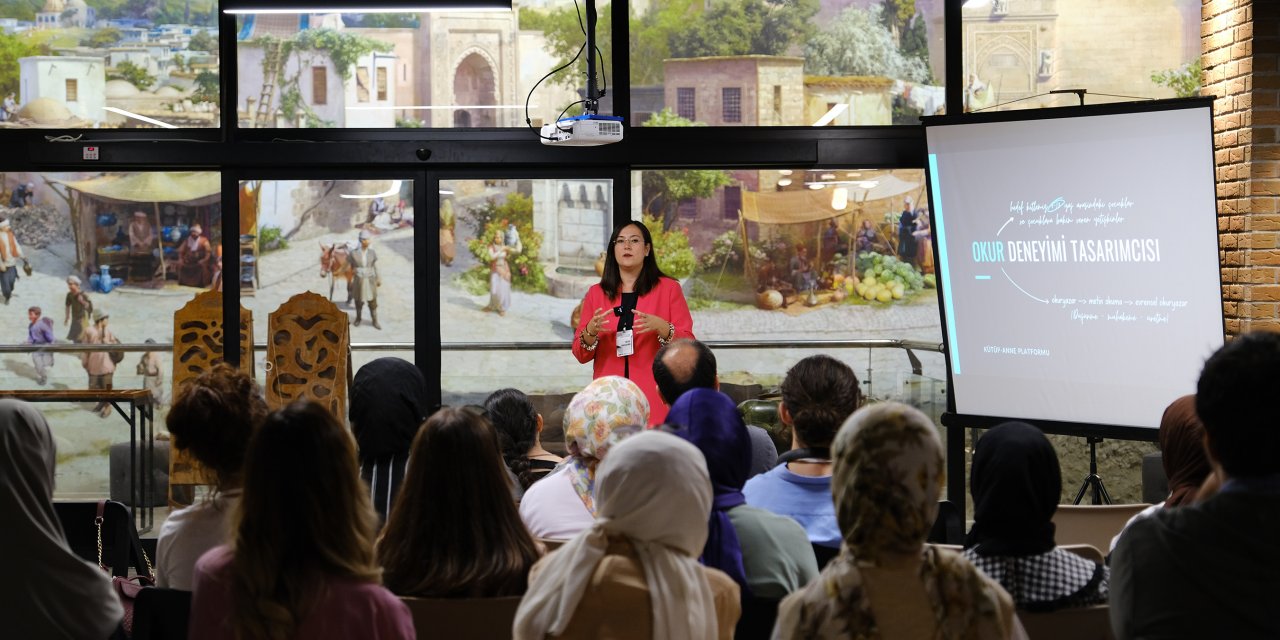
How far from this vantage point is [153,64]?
6.36 m

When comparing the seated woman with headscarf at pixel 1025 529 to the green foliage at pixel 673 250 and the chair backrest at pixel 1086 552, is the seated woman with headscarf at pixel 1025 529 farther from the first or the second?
the green foliage at pixel 673 250

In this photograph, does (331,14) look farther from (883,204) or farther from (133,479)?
(883,204)

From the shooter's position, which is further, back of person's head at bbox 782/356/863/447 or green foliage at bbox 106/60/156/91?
green foliage at bbox 106/60/156/91

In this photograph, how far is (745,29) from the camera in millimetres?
6418

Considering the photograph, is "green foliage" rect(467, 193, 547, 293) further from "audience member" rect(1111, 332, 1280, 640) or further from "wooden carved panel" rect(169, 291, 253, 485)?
"audience member" rect(1111, 332, 1280, 640)

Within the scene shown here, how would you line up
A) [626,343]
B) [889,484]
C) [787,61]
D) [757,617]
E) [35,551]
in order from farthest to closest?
1. [787,61]
2. [626,343]
3. [757,617]
4. [35,551]
5. [889,484]

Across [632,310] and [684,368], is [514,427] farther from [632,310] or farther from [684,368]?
[632,310]

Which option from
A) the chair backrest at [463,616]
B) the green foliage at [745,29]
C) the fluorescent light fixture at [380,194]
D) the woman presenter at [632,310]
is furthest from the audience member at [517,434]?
the green foliage at [745,29]

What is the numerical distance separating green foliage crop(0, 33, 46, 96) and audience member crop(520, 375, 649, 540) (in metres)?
4.31

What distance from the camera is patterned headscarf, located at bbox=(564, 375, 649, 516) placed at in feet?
11.4

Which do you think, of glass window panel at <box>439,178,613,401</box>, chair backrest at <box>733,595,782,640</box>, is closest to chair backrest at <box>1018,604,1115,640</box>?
chair backrest at <box>733,595,782,640</box>

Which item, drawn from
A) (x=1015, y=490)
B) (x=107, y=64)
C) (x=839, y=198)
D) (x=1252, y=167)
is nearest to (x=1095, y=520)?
(x=1015, y=490)

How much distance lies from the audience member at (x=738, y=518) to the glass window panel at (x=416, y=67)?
12.4 feet

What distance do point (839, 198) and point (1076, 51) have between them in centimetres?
138
